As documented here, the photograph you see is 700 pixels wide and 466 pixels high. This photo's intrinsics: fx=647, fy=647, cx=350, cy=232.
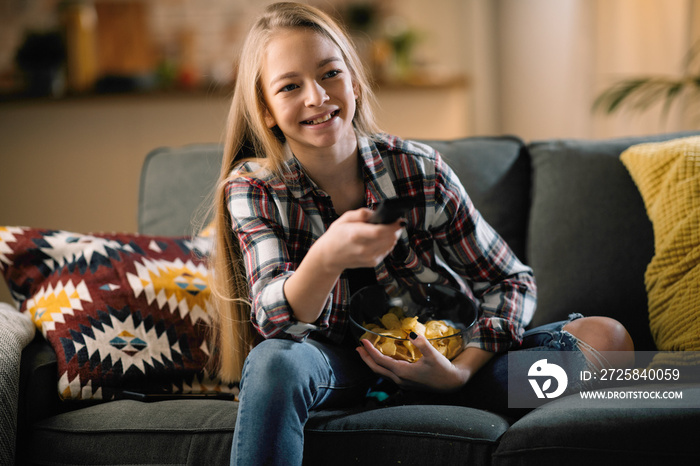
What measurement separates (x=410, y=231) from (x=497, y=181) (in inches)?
15.7

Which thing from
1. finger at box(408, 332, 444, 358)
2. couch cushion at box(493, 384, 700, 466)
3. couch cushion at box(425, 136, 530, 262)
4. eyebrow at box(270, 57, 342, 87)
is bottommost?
couch cushion at box(493, 384, 700, 466)

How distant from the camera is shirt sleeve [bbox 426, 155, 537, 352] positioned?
1264 mm

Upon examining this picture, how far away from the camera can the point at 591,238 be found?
1487 millimetres

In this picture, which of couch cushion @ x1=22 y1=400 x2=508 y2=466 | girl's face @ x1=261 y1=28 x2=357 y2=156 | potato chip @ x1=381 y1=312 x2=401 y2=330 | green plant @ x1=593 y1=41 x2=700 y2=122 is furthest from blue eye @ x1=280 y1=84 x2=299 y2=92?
green plant @ x1=593 y1=41 x2=700 y2=122

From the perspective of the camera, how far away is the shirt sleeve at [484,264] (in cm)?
126

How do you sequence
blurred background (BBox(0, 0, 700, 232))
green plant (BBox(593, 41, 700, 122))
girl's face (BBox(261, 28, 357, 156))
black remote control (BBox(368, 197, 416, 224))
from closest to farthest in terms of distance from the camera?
black remote control (BBox(368, 197, 416, 224)) < girl's face (BBox(261, 28, 357, 156)) < green plant (BBox(593, 41, 700, 122)) < blurred background (BBox(0, 0, 700, 232))

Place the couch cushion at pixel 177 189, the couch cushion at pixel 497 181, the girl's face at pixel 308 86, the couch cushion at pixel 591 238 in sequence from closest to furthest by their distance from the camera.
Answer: the girl's face at pixel 308 86, the couch cushion at pixel 591 238, the couch cushion at pixel 497 181, the couch cushion at pixel 177 189

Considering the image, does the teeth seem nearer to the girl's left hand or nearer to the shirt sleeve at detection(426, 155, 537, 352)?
the shirt sleeve at detection(426, 155, 537, 352)

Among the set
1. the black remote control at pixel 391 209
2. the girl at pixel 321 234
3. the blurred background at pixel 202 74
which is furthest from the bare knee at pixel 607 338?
the blurred background at pixel 202 74

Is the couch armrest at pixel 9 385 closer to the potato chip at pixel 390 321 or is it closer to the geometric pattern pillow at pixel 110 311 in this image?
the geometric pattern pillow at pixel 110 311

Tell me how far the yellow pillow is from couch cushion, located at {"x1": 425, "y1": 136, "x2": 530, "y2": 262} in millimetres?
285

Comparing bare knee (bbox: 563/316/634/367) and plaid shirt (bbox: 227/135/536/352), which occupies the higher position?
plaid shirt (bbox: 227/135/536/352)

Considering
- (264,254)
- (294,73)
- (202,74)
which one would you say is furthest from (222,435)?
(202,74)

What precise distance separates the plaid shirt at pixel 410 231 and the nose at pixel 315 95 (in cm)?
15
